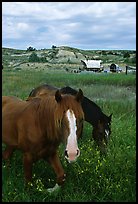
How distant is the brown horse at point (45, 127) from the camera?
13.2 feet

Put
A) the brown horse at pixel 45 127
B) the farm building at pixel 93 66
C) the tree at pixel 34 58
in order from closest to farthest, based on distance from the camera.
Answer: the brown horse at pixel 45 127 → the farm building at pixel 93 66 → the tree at pixel 34 58

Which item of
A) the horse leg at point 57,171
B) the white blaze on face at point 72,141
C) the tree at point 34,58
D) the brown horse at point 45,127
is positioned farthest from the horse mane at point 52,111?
the tree at point 34,58

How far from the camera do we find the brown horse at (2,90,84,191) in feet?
13.2

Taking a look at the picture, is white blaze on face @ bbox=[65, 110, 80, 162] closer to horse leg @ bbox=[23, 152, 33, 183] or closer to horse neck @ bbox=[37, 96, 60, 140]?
horse neck @ bbox=[37, 96, 60, 140]

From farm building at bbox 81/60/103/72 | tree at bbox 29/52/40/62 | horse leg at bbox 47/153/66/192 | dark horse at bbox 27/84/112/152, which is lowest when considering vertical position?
horse leg at bbox 47/153/66/192

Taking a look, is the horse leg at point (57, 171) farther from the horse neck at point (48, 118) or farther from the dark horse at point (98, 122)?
the dark horse at point (98, 122)

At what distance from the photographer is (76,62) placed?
39.3 m

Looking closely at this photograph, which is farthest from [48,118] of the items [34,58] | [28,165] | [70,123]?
[34,58]

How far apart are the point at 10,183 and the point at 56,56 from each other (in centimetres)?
3850

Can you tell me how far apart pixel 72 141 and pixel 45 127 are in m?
0.80

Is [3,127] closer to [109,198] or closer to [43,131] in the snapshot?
[43,131]

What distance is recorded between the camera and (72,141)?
12.7ft

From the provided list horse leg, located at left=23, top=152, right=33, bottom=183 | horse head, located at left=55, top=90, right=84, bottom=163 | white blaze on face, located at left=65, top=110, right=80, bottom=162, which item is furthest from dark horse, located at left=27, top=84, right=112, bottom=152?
white blaze on face, located at left=65, top=110, right=80, bottom=162

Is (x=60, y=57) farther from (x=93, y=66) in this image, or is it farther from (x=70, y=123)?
(x=70, y=123)
